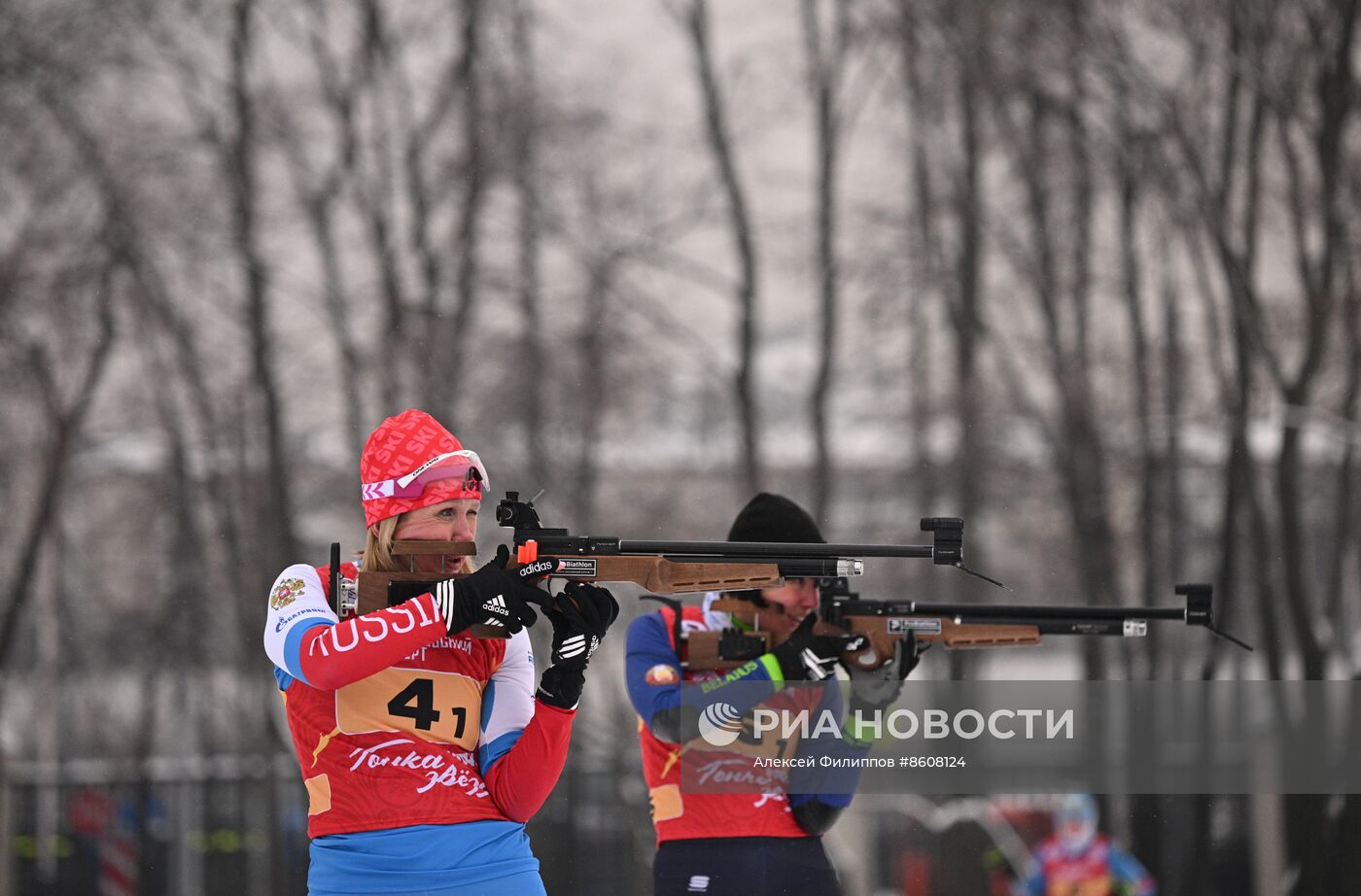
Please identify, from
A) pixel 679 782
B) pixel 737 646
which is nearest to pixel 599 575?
pixel 737 646

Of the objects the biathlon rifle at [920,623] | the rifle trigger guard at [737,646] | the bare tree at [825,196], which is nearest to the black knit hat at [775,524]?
the biathlon rifle at [920,623]

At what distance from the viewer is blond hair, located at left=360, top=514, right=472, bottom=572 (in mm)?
2475

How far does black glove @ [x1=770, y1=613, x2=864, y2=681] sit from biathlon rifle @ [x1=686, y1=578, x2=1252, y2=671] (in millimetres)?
68

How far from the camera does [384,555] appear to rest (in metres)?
2.48

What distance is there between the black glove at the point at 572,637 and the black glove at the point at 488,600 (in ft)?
0.18

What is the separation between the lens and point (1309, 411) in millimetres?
7059

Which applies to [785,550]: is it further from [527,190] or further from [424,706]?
[527,190]

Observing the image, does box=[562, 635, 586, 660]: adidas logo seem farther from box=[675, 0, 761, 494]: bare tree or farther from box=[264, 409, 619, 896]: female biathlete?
box=[675, 0, 761, 494]: bare tree

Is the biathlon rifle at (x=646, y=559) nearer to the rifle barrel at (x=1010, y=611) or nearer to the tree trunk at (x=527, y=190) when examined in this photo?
the rifle barrel at (x=1010, y=611)

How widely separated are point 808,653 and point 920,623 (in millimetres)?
425

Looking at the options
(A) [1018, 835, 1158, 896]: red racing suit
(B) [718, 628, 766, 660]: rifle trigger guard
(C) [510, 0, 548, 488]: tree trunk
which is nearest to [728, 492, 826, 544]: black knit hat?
(B) [718, 628, 766, 660]: rifle trigger guard

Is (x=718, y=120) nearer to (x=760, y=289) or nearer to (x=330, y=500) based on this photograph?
(x=760, y=289)

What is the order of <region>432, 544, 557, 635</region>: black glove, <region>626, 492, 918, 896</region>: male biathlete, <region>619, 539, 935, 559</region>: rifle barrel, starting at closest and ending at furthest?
<region>432, 544, 557, 635</region>: black glove < <region>619, 539, 935, 559</region>: rifle barrel < <region>626, 492, 918, 896</region>: male biathlete

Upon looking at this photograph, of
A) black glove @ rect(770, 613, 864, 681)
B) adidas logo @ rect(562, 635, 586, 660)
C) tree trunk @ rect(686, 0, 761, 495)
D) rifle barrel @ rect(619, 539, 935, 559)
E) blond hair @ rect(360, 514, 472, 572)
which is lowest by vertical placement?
black glove @ rect(770, 613, 864, 681)
